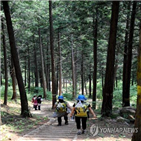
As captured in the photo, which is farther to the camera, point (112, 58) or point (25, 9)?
point (25, 9)

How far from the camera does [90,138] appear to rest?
6.93 meters

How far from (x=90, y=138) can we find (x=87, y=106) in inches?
45.2

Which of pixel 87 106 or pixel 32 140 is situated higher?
pixel 87 106

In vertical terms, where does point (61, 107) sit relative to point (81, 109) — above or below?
below

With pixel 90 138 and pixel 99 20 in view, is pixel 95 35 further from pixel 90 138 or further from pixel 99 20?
pixel 90 138

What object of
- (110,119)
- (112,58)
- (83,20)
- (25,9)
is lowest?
(110,119)

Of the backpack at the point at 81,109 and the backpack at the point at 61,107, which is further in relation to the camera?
the backpack at the point at 61,107

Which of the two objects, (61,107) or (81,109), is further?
(61,107)

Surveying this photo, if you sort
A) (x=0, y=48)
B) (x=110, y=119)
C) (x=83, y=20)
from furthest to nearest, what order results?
(x=0, y=48), (x=83, y=20), (x=110, y=119)

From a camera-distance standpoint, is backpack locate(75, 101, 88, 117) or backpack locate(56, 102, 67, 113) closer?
backpack locate(75, 101, 88, 117)

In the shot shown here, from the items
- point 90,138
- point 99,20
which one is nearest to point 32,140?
point 90,138

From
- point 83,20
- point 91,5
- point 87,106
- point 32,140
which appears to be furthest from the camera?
point 83,20

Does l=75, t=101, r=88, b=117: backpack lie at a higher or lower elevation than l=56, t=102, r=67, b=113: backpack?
higher

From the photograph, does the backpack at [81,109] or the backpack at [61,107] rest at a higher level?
the backpack at [81,109]
